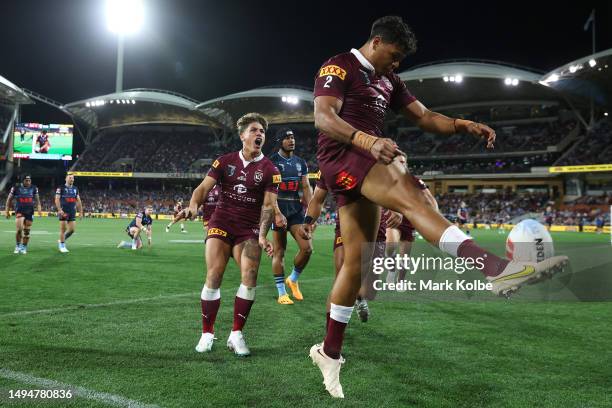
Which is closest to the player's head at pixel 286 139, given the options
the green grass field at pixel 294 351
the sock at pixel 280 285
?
the sock at pixel 280 285

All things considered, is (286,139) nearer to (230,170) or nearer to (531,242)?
(230,170)

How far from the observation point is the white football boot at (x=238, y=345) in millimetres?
4320

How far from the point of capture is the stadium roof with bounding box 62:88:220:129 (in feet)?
210

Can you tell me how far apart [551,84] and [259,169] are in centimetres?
4695

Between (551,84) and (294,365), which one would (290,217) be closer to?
(294,365)

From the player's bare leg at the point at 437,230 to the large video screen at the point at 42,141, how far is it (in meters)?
62.8

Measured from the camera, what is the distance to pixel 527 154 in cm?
5241

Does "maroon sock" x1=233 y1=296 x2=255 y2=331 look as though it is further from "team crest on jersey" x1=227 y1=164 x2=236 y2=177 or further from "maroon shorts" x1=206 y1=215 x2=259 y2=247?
"team crest on jersey" x1=227 y1=164 x2=236 y2=177

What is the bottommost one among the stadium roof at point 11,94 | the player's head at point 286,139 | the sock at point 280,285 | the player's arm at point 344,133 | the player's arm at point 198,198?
the sock at point 280,285

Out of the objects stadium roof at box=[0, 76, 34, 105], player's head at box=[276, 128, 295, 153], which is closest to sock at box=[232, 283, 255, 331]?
player's head at box=[276, 128, 295, 153]

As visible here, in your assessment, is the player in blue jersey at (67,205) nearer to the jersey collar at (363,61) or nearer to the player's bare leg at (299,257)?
the player's bare leg at (299,257)

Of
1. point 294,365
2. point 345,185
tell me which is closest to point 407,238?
point 294,365

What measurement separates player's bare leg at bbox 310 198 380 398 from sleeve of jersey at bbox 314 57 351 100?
2.46ft

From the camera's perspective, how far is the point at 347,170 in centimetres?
318
